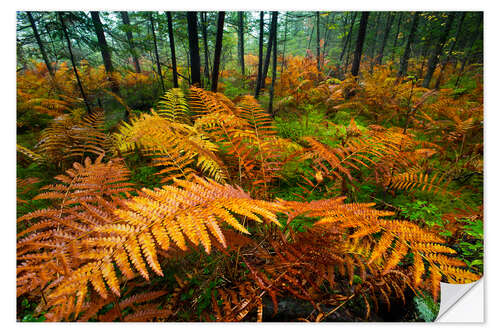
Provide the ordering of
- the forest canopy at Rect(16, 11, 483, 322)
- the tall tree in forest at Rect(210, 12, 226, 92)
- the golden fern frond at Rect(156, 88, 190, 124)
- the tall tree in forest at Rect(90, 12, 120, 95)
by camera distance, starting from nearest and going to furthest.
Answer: the forest canopy at Rect(16, 11, 483, 322) → the golden fern frond at Rect(156, 88, 190, 124) → the tall tree in forest at Rect(90, 12, 120, 95) → the tall tree in forest at Rect(210, 12, 226, 92)

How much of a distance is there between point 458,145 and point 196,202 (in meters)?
3.27

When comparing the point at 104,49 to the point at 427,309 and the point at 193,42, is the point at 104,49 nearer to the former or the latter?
the point at 193,42

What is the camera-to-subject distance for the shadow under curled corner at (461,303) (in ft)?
3.13

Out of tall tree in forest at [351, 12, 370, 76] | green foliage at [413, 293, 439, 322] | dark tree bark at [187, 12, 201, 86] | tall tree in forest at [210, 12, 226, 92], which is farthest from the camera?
tall tree in forest at [351, 12, 370, 76]

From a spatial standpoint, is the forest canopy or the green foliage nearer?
the forest canopy

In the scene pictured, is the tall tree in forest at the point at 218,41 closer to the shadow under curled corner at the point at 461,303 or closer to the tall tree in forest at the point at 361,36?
the shadow under curled corner at the point at 461,303

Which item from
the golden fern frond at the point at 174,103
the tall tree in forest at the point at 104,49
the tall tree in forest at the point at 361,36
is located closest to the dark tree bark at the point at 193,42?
the golden fern frond at the point at 174,103

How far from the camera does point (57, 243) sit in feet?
2.87

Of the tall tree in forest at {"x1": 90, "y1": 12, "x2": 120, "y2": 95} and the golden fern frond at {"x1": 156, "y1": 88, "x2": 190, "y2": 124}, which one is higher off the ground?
the tall tree in forest at {"x1": 90, "y1": 12, "x2": 120, "y2": 95}

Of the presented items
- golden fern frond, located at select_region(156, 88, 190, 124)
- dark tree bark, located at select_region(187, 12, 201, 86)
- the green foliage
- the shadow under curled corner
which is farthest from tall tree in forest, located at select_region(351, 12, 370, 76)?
the green foliage

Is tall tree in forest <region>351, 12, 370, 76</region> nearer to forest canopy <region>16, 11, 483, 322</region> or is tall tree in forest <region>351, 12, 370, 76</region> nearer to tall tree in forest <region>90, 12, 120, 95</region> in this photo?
forest canopy <region>16, 11, 483, 322</region>

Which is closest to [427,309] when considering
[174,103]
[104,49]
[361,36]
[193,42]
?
[174,103]

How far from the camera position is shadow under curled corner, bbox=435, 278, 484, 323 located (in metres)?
0.95
